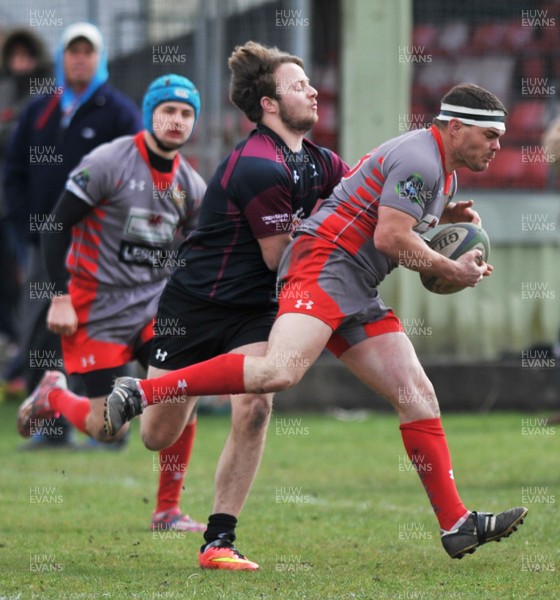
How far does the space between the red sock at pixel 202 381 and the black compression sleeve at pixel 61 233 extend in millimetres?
1743

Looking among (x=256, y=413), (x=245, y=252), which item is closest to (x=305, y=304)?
(x=245, y=252)

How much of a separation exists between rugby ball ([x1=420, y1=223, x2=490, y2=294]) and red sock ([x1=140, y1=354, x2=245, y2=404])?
95 cm

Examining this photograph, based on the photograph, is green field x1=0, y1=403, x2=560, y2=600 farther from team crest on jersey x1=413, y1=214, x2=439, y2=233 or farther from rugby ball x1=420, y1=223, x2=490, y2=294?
team crest on jersey x1=413, y1=214, x2=439, y2=233

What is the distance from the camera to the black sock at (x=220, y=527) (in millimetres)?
6125

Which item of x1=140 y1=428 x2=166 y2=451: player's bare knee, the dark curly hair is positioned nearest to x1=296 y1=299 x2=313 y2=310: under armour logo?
the dark curly hair

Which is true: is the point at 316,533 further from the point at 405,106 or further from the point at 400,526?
the point at 405,106

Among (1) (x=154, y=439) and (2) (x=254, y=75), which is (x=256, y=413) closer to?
(1) (x=154, y=439)

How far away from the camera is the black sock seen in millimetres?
6125

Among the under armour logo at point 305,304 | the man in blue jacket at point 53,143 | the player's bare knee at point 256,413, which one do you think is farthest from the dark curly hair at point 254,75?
the man in blue jacket at point 53,143

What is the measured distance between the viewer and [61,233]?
24.4ft

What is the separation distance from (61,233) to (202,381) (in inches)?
75.9

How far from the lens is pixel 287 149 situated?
6.16 meters

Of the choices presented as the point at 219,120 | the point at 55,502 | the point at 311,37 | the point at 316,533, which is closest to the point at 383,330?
the point at 316,533

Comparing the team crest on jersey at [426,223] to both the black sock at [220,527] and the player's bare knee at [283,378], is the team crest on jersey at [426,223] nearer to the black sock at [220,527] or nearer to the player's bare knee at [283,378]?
the player's bare knee at [283,378]
